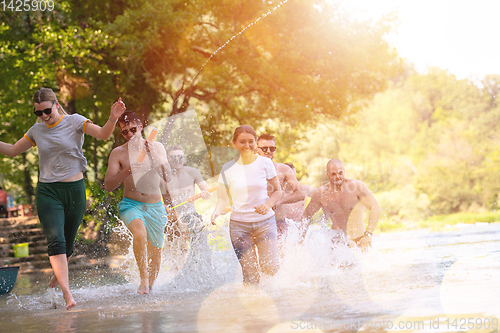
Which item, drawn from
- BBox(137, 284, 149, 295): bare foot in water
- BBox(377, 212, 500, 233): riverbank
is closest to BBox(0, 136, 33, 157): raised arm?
BBox(137, 284, 149, 295): bare foot in water

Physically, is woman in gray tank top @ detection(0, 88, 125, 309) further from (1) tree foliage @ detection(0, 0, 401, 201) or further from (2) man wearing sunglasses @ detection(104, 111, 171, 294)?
(1) tree foliage @ detection(0, 0, 401, 201)

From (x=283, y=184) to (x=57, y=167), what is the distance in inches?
113

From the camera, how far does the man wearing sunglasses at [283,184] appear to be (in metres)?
7.22

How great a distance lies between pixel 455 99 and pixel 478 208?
30.6 ft

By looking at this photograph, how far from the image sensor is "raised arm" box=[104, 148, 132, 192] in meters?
5.96

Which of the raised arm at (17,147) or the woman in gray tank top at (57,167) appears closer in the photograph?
the woman in gray tank top at (57,167)

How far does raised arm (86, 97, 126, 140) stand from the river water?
161 cm

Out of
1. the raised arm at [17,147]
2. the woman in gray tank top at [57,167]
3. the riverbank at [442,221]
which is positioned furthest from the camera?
the riverbank at [442,221]

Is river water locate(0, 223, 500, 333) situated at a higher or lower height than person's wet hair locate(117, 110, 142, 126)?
lower

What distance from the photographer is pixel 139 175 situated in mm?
6242

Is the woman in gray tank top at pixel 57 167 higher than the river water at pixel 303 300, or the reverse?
the woman in gray tank top at pixel 57 167

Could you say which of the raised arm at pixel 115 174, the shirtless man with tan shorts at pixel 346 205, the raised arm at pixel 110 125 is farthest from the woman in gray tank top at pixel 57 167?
the shirtless man with tan shorts at pixel 346 205

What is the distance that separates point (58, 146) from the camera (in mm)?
5539

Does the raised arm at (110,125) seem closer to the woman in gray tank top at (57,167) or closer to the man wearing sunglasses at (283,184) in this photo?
the woman in gray tank top at (57,167)
